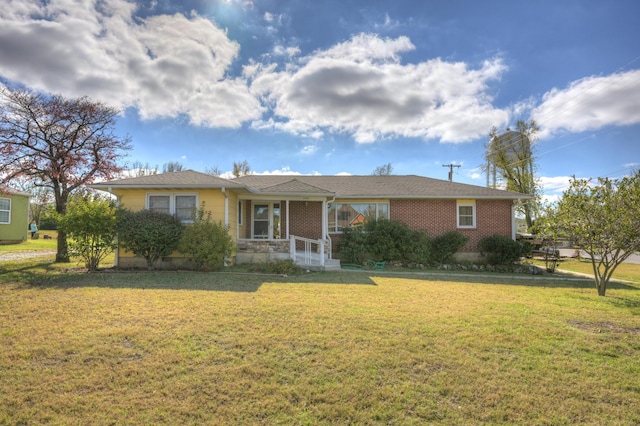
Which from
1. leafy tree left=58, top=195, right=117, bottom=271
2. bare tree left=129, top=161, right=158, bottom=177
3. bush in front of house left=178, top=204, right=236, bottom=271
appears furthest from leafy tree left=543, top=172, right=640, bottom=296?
bare tree left=129, top=161, right=158, bottom=177

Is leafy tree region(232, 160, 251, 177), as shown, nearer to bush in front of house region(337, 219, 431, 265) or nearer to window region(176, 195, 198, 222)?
window region(176, 195, 198, 222)

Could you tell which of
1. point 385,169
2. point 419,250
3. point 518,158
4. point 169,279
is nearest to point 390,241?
point 419,250

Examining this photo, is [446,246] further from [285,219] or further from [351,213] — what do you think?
[285,219]

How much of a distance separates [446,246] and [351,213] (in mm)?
4507

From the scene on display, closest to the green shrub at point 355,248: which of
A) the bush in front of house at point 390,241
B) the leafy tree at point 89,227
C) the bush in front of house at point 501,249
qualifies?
the bush in front of house at point 390,241

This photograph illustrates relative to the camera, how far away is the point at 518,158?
28.7 m

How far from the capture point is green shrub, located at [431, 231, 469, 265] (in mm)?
13789

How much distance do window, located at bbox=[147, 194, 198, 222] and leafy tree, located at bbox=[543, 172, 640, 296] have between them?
38.2 feet

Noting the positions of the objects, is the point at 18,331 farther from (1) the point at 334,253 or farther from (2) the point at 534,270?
(2) the point at 534,270

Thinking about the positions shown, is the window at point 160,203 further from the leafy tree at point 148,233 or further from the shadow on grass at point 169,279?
the shadow on grass at point 169,279

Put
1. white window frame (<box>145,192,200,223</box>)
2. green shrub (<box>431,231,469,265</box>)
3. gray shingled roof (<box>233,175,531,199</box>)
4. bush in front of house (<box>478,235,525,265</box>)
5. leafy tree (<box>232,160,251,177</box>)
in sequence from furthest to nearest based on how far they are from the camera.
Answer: leafy tree (<box>232,160,251,177</box>) → gray shingled roof (<box>233,175,531,199</box>) → green shrub (<box>431,231,469,265</box>) → bush in front of house (<box>478,235,525,265</box>) → white window frame (<box>145,192,200,223</box>)

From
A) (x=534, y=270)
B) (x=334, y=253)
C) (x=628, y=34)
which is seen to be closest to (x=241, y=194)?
(x=334, y=253)

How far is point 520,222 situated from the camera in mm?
31703

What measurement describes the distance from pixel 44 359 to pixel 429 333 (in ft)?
16.2
